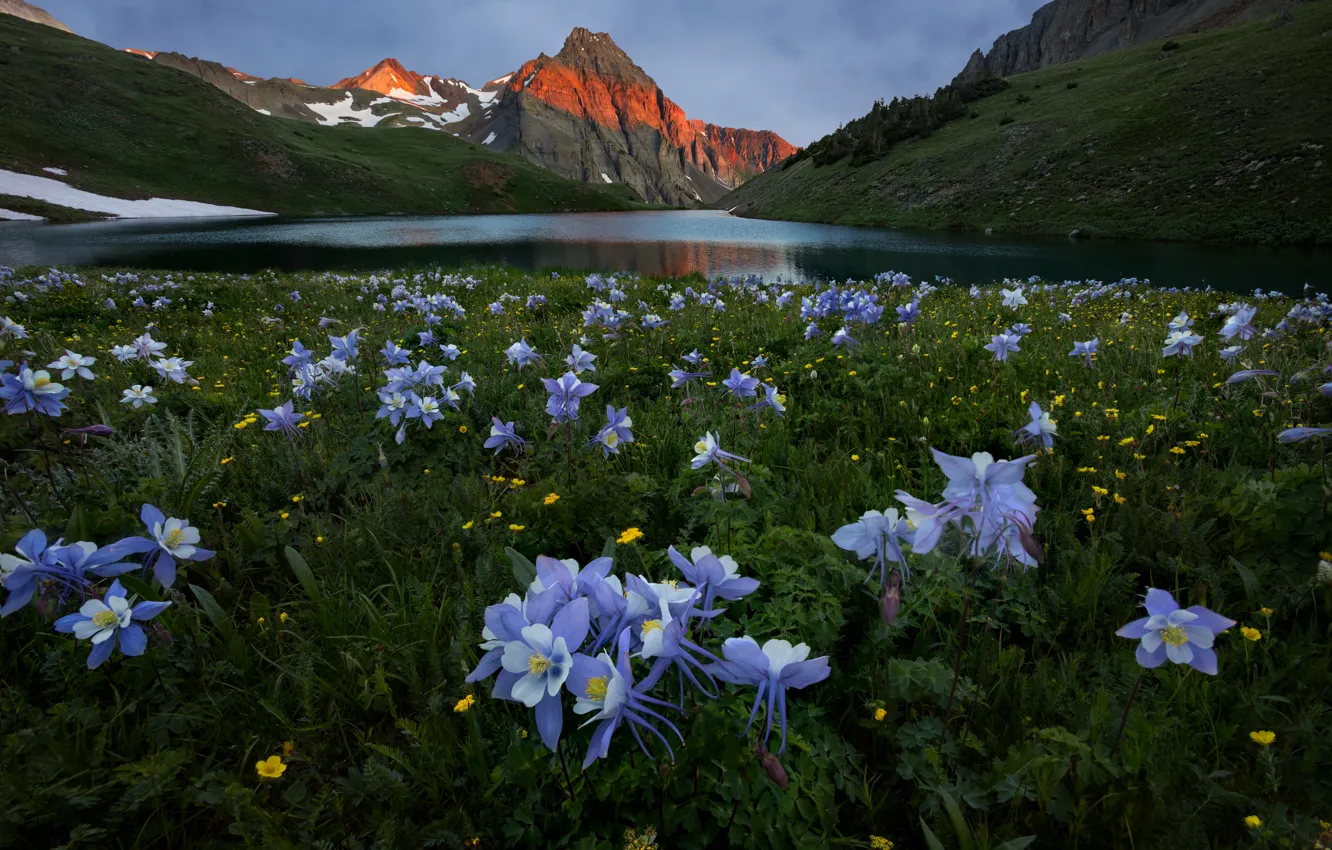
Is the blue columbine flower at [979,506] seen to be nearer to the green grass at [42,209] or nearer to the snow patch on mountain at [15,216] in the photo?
Answer: the green grass at [42,209]

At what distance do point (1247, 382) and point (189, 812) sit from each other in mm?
6974

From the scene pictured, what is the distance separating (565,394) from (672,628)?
7.18ft

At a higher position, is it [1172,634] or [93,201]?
[93,201]

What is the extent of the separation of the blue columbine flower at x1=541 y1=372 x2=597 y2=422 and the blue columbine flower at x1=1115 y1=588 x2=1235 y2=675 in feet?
8.07

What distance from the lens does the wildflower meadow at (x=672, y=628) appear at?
147 centimetres

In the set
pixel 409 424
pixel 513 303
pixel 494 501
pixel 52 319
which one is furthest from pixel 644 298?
pixel 52 319

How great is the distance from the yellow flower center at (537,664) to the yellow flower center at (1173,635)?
1.63 meters

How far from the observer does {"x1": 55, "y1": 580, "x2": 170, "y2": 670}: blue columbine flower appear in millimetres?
1776

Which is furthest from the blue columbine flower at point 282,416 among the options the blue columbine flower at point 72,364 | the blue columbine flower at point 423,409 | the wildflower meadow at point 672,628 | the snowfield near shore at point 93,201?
the snowfield near shore at point 93,201

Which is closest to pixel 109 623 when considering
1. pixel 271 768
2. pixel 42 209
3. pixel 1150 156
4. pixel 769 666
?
pixel 271 768

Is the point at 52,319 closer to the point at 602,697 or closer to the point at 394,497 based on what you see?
the point at 394,497

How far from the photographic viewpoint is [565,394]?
125 inches

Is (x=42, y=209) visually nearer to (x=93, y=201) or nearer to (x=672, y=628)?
(x=93, y=201)

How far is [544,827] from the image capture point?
1.61m
